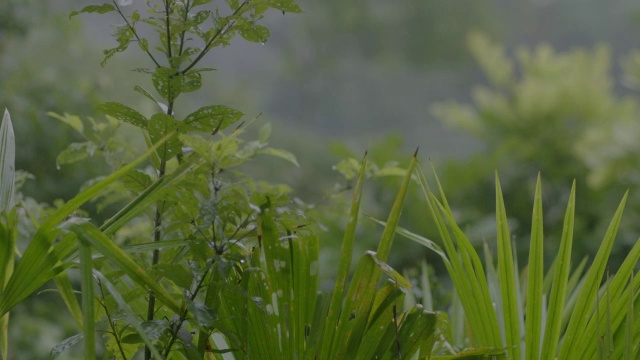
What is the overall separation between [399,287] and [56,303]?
4.35 meters

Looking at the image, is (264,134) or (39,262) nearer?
(39,262)

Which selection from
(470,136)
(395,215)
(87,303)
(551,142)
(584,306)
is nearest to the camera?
(87,303)

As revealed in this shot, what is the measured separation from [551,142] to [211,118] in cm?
470

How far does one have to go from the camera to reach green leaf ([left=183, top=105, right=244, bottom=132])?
0.81m

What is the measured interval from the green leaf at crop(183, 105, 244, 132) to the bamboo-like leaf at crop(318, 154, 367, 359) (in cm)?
15

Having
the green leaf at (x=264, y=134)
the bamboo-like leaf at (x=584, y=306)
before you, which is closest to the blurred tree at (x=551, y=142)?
the green leaf at (x=264, y=134)

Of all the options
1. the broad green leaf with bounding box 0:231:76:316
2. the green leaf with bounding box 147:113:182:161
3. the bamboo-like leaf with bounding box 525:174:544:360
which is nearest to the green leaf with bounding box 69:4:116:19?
the green leaf with bounding box 147:113:182:161

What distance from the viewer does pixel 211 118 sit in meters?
0.82

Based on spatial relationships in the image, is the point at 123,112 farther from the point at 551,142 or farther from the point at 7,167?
the point at 551,142

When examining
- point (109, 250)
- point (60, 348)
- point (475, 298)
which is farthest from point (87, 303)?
point (475, 298)

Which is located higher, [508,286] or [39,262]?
[39,262]

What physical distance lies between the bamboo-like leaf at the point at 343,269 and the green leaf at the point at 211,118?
0.15 m

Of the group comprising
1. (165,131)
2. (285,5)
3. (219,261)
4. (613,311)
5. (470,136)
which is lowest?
(470,136)

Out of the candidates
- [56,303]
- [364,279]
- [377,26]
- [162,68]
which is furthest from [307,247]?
[377,26]
